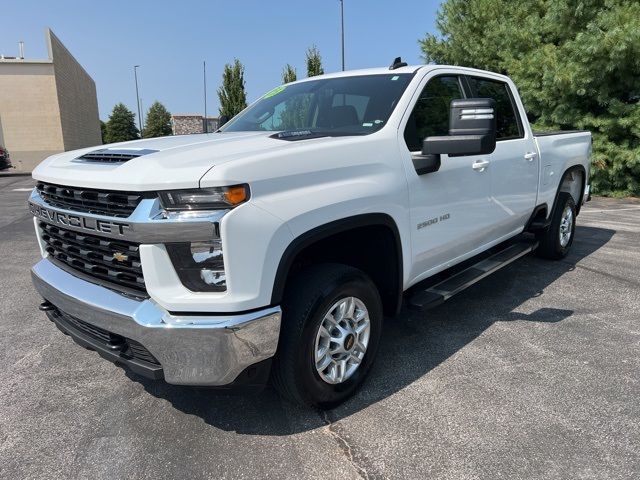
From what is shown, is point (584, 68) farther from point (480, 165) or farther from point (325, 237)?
point (325, 237)

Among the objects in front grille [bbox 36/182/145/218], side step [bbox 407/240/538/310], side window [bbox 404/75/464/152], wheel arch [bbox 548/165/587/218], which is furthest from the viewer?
wheel arch [bbox 548/165/587/218]

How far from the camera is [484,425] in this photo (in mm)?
2650

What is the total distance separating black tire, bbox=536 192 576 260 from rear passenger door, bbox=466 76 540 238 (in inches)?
30.3

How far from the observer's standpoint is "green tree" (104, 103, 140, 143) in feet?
232

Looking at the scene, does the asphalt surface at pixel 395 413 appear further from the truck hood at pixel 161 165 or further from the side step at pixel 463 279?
the truck hood at pixel 161 165

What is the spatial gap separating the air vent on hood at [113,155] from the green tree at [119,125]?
7279 centimetres

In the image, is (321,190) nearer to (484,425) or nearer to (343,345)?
(343,345)

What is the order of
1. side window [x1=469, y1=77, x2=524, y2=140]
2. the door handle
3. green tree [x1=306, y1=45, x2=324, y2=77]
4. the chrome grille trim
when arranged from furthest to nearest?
green tree [x1=306, y1=45, x2=324, y2=77] < side window [x1=469, y1=77, x2=524, y2=140] < the door handle < the chrome grille trim

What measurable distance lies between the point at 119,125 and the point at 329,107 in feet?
245

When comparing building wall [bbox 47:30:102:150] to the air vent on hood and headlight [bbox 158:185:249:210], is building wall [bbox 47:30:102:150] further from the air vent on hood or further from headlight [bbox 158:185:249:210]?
headlight [bbox 158:185:249:210]

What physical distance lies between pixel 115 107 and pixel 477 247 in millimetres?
77139

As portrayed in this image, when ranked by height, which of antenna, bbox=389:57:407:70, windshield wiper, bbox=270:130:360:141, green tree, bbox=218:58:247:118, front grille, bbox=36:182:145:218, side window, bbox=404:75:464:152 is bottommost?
front grille, bbox=36:182:145:218

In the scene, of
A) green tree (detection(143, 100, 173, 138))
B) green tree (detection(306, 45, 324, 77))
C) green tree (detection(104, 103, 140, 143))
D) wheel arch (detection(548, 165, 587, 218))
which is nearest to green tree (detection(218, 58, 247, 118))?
green tree (detection(306, 45, 324, 77))

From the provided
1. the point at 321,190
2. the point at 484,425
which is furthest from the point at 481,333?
the point at 321,190
